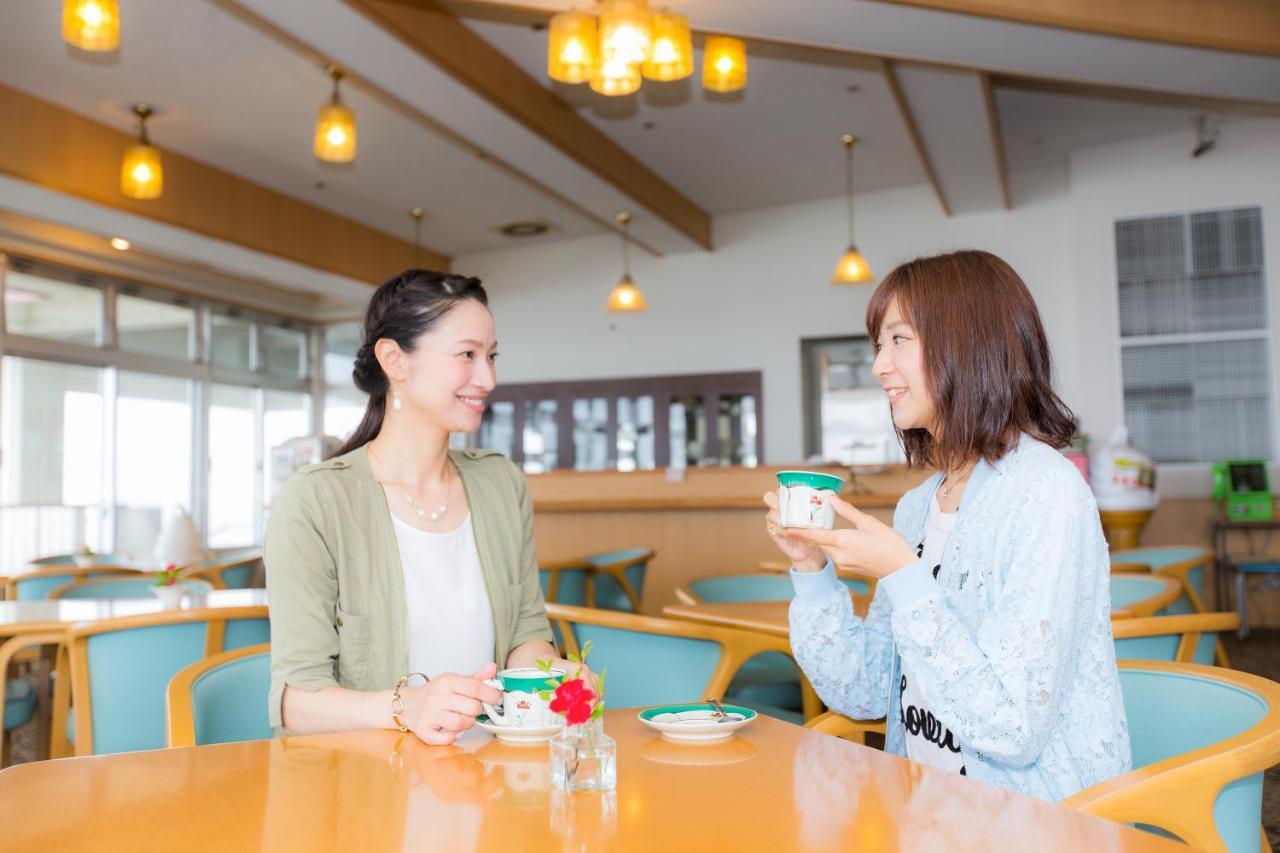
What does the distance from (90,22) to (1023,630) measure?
386 centimetres

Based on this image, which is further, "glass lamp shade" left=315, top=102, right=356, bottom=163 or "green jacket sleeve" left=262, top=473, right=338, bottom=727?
"glass lamp shade" left=315, top=102, right=356, bottom=163

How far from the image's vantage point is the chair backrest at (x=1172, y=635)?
187 centimetres

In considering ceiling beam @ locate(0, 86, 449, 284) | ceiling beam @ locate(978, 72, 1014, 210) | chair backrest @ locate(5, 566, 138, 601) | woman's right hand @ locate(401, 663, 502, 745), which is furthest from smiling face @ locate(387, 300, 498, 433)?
ceiling beam @ locate(0, 86, 449, 284)

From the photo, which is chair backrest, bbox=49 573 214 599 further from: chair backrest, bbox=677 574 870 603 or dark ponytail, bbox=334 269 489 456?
dark ponytail, bbox=334 269 489 456

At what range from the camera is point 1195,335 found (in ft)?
25.1

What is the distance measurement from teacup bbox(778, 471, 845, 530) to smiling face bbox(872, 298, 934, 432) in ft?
0.66

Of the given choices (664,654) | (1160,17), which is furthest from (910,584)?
(1160,17)

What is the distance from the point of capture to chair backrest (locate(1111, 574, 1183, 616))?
2.52 meters

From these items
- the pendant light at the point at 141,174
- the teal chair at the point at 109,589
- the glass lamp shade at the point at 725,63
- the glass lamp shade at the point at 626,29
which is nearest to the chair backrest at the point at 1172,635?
Answer: the glass lamp shade at the point at 626,29

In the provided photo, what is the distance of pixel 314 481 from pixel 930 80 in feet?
16.4

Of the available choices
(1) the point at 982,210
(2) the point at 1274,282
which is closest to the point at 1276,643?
(2) the point at 1274,282

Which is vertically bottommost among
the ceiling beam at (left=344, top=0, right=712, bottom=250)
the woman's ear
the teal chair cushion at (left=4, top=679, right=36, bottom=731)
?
the teal chair cushion at (left=4, top=679, right=36, bottom=731)

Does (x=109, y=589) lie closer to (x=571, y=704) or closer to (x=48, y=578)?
(x=48, y=578)

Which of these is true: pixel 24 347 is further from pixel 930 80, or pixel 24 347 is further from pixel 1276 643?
pixel 1276 643
